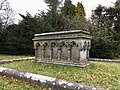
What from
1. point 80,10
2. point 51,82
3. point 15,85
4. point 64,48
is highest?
point 80,10

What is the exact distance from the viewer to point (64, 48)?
10.8 metres

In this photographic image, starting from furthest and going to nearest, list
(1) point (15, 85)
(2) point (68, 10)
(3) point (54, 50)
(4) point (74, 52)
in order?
(2) point (68, 10) → (3) point (54, 50) → (4) point (74, 52) → (1) point (15, 85)

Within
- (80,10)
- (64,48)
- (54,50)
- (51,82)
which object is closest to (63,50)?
(64,48)

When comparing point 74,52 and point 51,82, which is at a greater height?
point 74,52

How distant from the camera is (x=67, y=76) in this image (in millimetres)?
7832

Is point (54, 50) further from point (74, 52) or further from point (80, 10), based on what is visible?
point (80, 10)

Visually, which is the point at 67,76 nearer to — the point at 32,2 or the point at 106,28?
the point at 106,28

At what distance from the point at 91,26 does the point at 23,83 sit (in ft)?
61.1

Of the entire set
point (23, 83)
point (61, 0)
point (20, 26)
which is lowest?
point (23, 83)

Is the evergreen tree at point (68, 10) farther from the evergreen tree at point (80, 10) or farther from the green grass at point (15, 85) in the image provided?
the green grass at point (15, 85)

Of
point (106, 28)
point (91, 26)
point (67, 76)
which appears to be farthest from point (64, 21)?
point (67, 76)

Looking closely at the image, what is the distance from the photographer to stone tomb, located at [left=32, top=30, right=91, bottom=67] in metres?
10.0

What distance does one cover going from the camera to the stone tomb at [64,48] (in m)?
10.0

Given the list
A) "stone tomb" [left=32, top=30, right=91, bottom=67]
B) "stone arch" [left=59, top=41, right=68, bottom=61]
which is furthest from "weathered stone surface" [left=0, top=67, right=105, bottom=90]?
"stone arch" [left=59, top=41, right=68, bottom=61]
